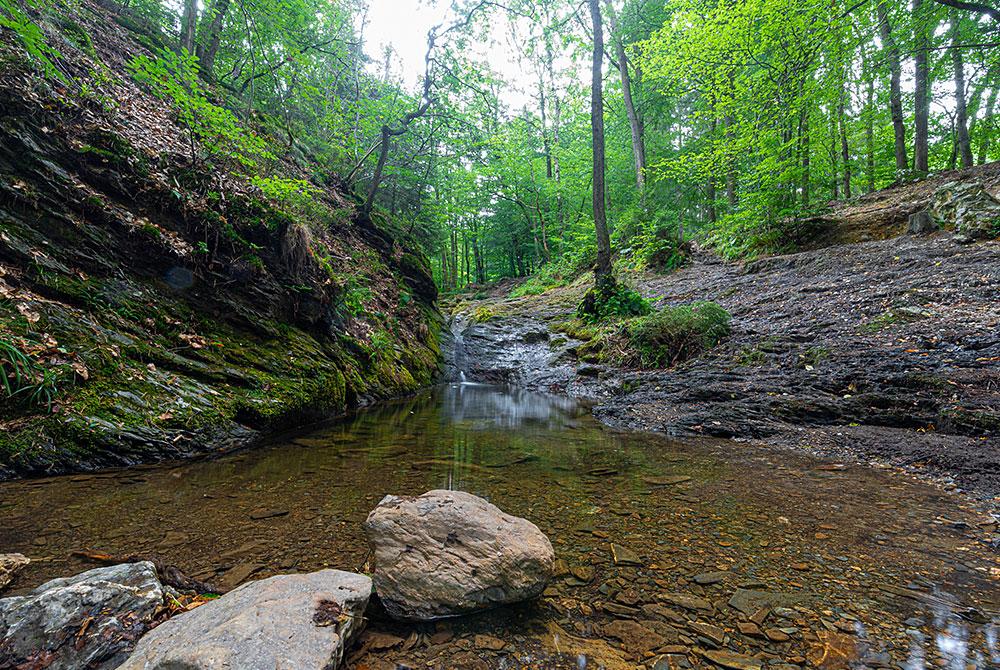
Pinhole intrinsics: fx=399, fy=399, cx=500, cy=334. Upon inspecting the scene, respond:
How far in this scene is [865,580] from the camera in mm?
1967

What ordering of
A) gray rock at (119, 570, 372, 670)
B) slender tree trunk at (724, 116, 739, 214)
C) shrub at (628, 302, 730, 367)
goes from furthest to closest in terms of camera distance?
slender tree trunk at (724, 116, 739, 214) < shrub at (628, 302, 730, 367) < gray rock at (119, 570, 372, 670)

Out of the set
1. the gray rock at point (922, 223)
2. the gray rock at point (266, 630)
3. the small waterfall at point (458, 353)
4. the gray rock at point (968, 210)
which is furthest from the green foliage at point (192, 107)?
the gray rock at point (922, 223)

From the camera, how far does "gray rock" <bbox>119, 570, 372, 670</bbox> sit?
1.31 m

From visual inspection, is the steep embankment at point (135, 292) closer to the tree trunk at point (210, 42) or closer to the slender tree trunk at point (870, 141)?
the tree trunk at point (210, 42)

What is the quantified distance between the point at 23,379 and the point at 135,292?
63.7 inches

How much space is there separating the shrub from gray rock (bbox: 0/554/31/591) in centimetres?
764

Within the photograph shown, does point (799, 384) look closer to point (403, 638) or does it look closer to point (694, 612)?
point (694, 612)

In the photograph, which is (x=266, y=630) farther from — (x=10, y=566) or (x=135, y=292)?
(x=135, y=292)

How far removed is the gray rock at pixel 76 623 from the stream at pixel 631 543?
460 mm

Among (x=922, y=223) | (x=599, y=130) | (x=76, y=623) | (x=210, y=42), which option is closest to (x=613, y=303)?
(x=599, y=130)

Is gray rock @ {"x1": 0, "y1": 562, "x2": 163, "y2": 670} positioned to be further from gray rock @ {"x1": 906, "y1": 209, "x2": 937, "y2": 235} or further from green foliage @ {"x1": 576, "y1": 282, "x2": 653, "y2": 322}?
gray rock @ {"x1": 906, "y1": 209, "x2": 937, "y2": 235}

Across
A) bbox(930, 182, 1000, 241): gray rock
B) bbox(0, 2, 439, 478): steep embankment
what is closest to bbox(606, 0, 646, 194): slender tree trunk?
bbox(930, 182, 1000, 241): gray rock

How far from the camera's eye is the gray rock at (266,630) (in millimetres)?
1312

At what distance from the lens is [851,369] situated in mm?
4922
